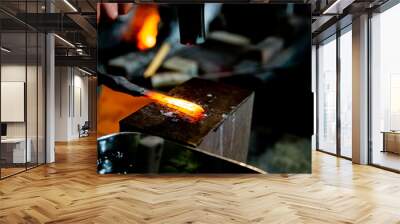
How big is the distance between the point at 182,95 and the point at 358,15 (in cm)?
420

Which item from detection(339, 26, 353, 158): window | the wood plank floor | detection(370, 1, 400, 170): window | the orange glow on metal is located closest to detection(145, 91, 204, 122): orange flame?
the orange glow on metal

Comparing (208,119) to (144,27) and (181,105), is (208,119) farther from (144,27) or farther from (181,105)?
(144,27)

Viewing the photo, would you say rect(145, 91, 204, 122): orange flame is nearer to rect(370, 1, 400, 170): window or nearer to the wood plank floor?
the wood plank floor

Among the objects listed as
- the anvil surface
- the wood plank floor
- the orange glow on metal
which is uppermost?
the orange glow on metal

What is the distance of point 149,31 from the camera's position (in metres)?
6.66

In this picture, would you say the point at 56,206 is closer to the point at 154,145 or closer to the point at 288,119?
the point at 154,145

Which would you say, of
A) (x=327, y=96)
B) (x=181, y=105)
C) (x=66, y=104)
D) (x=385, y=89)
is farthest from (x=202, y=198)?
(x=66, y=104)

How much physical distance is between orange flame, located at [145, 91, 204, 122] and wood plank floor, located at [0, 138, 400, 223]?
1.08 metres

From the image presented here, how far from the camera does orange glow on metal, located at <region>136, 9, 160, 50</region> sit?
6.63m

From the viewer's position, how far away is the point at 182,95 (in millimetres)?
6547

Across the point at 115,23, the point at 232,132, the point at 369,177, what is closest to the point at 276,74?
the point at 232,132

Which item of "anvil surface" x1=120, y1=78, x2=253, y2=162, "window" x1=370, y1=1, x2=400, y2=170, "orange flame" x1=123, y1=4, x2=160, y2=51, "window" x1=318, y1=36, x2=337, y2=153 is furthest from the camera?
"window" x1=318, y1=36, x2=337, y2=153

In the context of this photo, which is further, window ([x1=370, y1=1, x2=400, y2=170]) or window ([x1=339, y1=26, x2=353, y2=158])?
window ([x1=339, y1=26, x2=353, y2=158])

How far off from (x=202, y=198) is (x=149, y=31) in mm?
→ 3281
